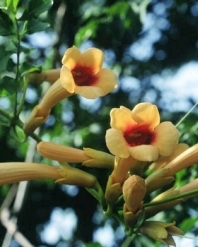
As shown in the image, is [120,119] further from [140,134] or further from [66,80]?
[66,80]

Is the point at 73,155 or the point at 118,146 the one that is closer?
the point at 118,146

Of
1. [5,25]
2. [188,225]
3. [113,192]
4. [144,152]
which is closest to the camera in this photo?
[144,152]

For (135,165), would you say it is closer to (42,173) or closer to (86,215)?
(42,173)

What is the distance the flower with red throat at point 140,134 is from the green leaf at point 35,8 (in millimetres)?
574

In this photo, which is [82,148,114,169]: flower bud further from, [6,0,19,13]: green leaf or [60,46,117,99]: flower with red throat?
[6,0,19,13]: green leaf

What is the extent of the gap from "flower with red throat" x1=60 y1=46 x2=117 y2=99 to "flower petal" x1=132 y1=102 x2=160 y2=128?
7.4 inches

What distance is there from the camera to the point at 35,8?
2951mm

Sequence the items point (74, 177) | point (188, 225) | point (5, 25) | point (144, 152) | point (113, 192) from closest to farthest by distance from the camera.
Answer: point (144, 152)
point (113, 192)
point (74, 177)
point (5, 25)
point (188, 225)

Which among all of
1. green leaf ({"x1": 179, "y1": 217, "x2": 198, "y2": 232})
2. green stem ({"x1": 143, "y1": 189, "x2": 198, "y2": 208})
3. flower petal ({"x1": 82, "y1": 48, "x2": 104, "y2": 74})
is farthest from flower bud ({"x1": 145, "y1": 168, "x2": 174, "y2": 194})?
green leaf ({"x1": 179, "y1": 217, "x2": 198, "y2": 232})

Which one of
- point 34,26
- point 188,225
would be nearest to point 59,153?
point 34,26

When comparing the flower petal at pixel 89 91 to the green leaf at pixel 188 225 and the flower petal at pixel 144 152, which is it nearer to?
the flower petal at pixel 144 152

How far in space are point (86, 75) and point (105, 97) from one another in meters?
4.95

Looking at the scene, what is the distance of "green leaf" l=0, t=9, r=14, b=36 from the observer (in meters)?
2.93

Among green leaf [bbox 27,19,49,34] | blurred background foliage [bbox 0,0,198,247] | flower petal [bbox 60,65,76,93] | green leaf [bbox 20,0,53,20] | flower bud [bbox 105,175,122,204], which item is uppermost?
green leaf [bbox 20,0,53,20]
